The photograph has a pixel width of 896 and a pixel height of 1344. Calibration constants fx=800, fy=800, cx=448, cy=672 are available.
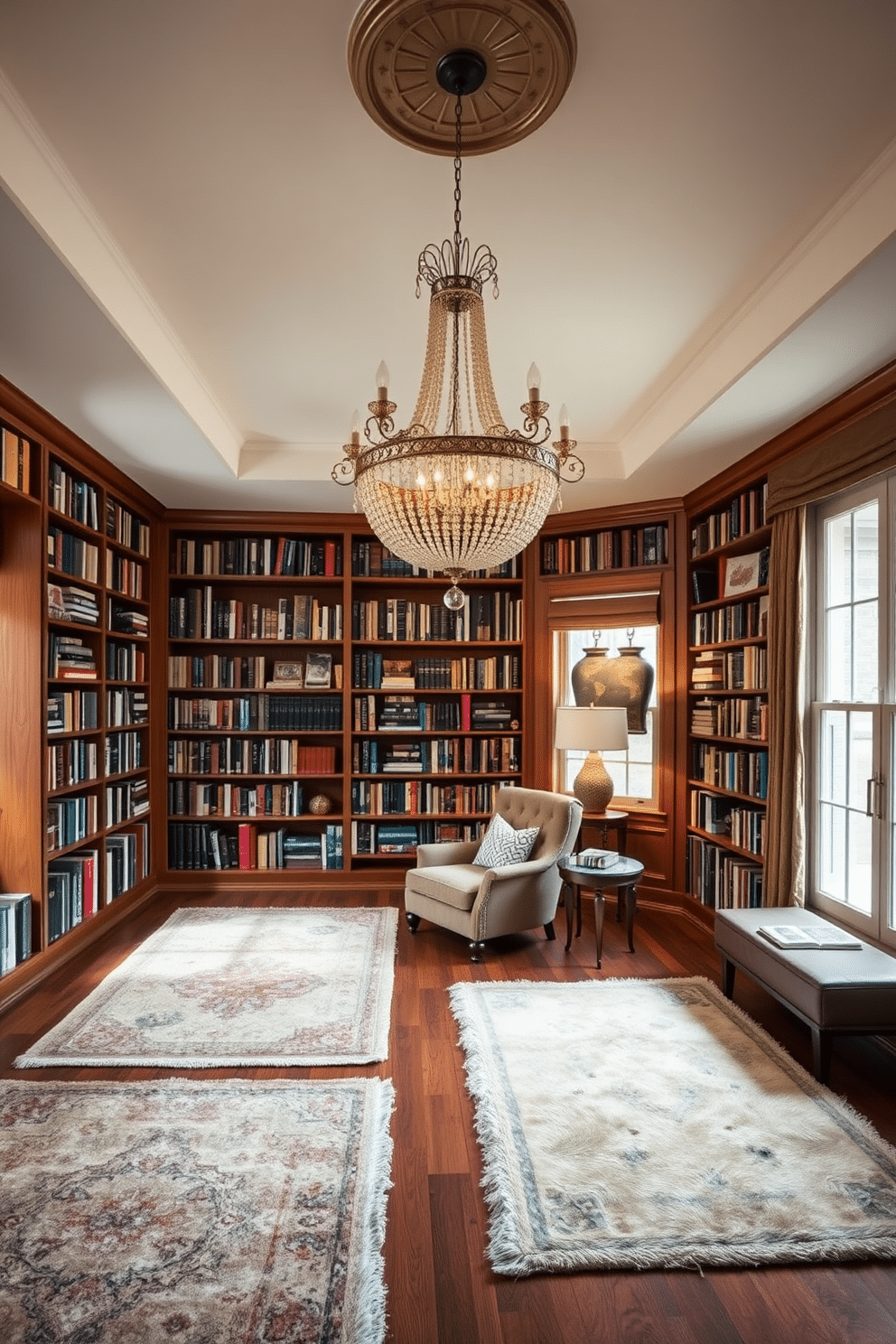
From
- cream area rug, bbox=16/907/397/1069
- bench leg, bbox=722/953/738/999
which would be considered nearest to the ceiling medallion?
cream area rug, bbox=16/907/397/1069

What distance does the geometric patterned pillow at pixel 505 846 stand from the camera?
445 centimetres

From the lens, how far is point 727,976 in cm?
368

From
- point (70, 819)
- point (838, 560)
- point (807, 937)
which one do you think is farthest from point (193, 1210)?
point (838, 560)

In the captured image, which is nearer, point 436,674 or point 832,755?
point 832,755

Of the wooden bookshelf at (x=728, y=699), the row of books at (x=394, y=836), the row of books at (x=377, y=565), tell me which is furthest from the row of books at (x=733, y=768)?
the row of books at (x=377, y=565)

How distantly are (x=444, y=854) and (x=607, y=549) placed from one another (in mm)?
2367

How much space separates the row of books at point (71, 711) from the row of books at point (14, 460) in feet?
3.46

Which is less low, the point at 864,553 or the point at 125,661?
the point at 864,553

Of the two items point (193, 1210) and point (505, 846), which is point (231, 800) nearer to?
point (505, 846)

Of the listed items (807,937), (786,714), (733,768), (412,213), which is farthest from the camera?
(733,768)

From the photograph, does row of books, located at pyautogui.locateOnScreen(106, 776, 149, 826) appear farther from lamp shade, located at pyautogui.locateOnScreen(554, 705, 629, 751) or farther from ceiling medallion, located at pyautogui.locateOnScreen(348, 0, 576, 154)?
ceiling medallion, located at pyautogui.locateOnScreen(348, 0, 576, 154)

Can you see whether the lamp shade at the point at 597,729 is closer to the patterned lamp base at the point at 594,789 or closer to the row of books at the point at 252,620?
the patterned lamp base at the point at 594,789

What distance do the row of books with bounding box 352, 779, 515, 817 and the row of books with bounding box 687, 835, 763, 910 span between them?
1.43 metres

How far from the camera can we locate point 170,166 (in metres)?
2.31
